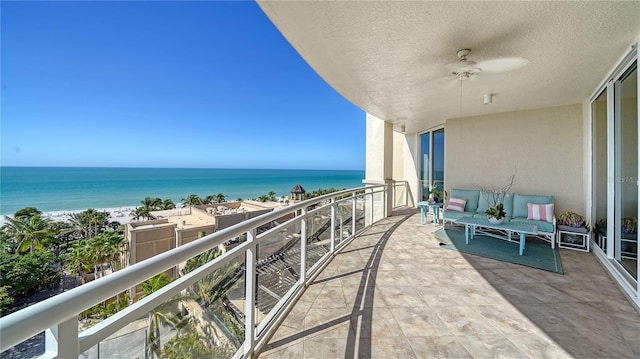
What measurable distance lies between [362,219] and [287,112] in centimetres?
2302

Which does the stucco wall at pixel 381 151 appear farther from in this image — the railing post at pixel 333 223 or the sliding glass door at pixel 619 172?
the sliding glass door at pixel 619 172

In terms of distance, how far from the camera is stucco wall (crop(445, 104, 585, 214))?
4680mm

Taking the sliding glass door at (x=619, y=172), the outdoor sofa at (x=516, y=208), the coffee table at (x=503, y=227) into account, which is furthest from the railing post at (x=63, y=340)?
the outdoor sofa at (x=516, y=208)

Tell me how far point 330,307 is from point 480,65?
121 inches

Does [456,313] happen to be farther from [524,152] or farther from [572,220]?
[524,152]

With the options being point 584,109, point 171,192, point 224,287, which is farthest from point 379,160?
point 171,192

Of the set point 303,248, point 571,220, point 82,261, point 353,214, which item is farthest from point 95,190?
point 571,220

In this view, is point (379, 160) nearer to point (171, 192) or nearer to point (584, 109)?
point (584, 109)

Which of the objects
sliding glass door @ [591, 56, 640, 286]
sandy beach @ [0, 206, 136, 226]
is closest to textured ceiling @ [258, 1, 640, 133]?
sliding glass door @ [591, 56, 640, 286]

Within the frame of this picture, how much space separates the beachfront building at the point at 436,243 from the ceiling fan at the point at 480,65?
0.02 m

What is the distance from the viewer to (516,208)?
4.99 metres

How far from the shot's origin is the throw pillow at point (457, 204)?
5.43 m

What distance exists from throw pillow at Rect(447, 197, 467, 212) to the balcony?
1889mm

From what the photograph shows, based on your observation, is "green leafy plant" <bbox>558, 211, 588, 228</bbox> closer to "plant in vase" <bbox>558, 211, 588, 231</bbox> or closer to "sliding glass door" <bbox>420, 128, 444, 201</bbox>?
"plant in vase" <bbox>558, 211, 588, 231</bbox>
